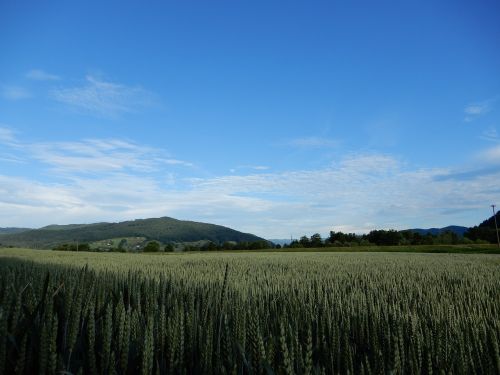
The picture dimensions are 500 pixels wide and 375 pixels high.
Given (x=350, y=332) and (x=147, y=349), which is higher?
(x=147, y=349)

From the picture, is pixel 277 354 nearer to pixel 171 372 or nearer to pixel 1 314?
pixel 171 372

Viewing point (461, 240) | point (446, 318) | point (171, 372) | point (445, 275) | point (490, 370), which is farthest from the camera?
point (461, 240)

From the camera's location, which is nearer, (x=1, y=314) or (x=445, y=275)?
(x=1, y=314)

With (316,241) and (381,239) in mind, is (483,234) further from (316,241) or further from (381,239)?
(316,241)

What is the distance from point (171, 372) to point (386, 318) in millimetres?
1473

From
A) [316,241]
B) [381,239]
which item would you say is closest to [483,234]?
[381,239]

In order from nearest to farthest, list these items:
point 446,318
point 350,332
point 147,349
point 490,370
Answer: point 147,349
point 490,370
point 350,332
point 446,318

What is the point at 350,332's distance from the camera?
2088mm

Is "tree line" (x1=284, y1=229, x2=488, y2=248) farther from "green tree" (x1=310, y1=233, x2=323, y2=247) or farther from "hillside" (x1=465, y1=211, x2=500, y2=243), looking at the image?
"hillside" (x1=465, y1=211, x2=500, y2=243)

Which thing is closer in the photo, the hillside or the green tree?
the green tree

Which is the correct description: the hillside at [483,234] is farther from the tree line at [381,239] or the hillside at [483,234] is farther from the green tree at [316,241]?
the green tree at [316,241]

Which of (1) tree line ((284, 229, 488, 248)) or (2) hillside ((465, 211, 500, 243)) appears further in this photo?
(2) hillside ((465, 211, 500, 243))

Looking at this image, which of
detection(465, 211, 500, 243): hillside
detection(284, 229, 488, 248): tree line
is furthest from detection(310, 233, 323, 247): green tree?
detection(465, 211, 500, 243): hillside

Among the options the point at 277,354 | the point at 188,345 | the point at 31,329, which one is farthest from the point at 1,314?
the point at 277,354
